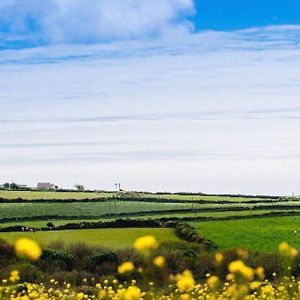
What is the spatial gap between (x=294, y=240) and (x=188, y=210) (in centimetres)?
2019

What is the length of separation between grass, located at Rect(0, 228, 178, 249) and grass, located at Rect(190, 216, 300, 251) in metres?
2.98

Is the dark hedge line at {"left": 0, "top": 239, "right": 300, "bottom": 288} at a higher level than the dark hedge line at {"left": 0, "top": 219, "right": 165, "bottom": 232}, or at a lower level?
lower

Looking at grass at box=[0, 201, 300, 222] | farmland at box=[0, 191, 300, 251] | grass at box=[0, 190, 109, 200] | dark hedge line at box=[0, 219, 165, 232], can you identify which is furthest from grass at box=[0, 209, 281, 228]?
grass at box=[0, 190, 109, 200]

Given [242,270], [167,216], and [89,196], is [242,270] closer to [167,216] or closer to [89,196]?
[167,216]

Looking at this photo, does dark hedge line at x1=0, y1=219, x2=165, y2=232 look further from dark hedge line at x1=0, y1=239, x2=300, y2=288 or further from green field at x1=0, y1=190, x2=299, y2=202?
green field at x1=0, y1=190, x2=299, y2=202

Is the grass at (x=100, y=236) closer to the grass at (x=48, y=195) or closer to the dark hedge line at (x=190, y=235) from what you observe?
the dark hedge line at (x=190, y=235)

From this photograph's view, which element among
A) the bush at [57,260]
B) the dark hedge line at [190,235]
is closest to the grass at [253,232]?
the dark hedge line at [190,235]

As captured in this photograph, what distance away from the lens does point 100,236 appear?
57438 mm

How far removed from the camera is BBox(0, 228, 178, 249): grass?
53.9m

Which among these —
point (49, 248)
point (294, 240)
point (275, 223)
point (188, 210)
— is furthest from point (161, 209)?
point (49, 248)

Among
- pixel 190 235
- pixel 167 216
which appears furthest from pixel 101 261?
pixel 167 216

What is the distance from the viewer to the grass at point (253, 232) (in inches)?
2179

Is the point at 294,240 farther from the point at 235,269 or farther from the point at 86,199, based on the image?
the point at 235,269

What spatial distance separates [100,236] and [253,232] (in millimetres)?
11164
